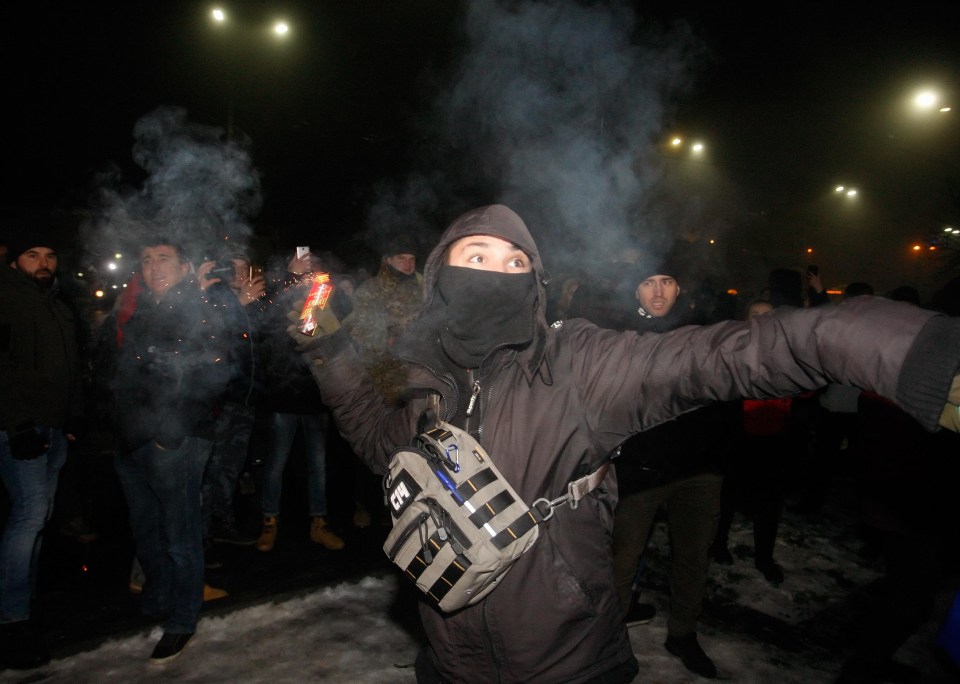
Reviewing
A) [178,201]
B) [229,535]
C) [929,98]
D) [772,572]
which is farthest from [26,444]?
[929,98]

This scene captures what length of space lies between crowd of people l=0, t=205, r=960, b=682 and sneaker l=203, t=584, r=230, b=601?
20 mm

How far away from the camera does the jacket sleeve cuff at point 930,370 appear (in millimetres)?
1141

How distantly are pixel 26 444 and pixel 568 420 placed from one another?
3.64 meters

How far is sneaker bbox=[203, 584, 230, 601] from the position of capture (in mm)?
4176

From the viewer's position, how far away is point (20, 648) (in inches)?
133

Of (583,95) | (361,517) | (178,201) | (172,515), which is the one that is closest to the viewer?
(172,515)

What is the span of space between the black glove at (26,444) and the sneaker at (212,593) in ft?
5.03

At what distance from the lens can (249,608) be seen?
4.08 metres

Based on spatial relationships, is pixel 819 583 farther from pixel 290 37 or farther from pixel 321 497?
pixel 290 37

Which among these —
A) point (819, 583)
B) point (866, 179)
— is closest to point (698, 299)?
point (819, 583)

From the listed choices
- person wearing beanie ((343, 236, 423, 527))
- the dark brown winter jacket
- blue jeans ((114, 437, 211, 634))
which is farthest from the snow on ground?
the dark brown winter jacket

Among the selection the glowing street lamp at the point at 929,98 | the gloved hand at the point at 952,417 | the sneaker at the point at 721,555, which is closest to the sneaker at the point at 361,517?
the sneaker at the point at 721,555

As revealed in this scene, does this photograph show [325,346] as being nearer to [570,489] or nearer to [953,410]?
[570,489]

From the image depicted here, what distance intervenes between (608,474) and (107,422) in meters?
3.45
